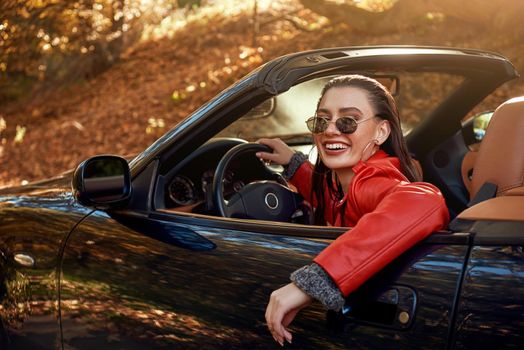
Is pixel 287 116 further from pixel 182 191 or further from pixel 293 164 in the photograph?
pixel 182 191

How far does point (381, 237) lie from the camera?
1.89 metres

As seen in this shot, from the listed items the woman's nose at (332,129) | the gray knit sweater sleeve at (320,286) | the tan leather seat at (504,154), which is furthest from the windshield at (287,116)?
the gray knit sweater sleeve at (320,286)

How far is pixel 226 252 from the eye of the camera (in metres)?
2.28

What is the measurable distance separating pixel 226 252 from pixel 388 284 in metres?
0.56

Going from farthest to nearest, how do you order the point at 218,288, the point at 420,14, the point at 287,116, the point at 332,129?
the point at 420,14, the point at 287,116, the point at 332,129, the point at 218,288

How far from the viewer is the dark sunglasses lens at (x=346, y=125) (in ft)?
8.00

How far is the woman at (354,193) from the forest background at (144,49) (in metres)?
5.79

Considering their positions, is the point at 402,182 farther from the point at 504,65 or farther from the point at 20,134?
the point at 20,134

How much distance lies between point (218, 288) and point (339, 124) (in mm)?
628

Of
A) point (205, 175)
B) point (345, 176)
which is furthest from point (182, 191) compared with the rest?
point (345, 176)

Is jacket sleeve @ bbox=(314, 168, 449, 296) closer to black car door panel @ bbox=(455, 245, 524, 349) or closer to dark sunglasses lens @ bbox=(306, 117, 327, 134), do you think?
black car door panel @ bbox=(455, 245, 524, 349)

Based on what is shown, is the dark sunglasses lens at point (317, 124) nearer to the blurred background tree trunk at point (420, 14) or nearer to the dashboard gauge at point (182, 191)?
the dashboard gauge at point (182, 191)

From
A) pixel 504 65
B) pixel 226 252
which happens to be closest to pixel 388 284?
pixel 226 252

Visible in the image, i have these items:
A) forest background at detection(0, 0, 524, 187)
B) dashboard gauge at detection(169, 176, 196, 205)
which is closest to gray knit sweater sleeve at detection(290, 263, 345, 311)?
dashboard gauge at detection(169, 176, 196, 205)
